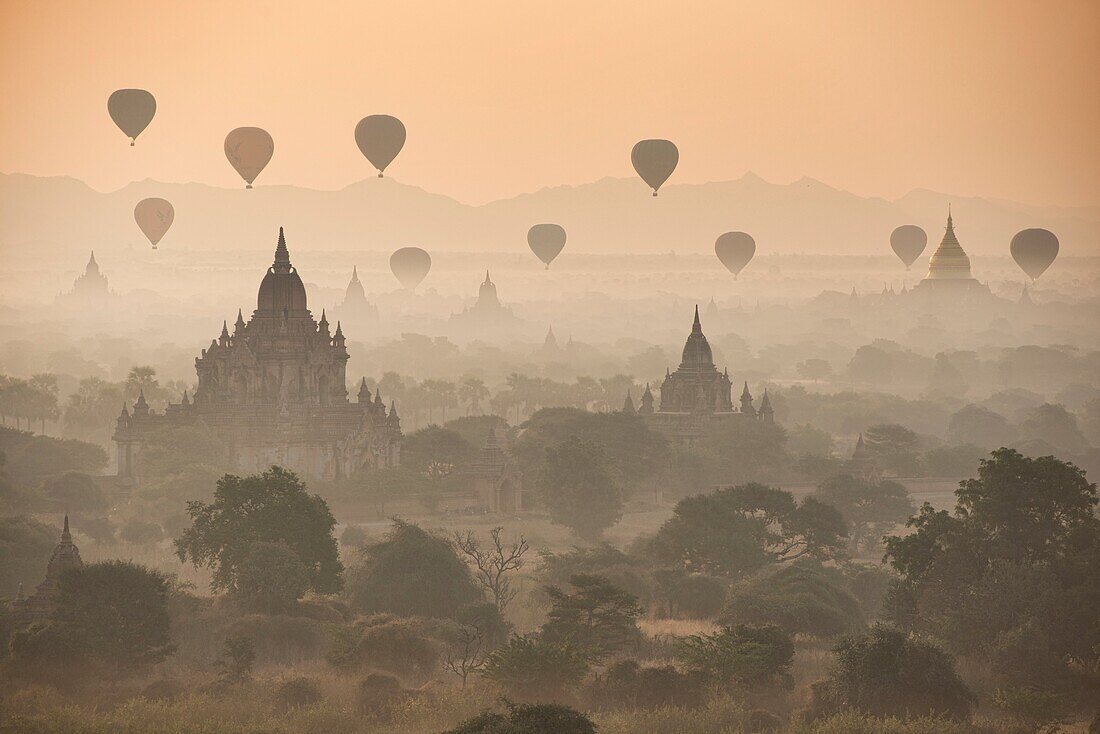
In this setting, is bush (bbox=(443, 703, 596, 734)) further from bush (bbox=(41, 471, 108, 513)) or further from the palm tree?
the palm tree

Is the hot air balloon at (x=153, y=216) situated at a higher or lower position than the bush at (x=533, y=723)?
higher

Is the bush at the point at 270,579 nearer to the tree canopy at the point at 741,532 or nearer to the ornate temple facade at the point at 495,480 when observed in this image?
the tree canopy at the point at 741,532

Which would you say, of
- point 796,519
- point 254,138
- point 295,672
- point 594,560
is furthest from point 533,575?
point 254,138

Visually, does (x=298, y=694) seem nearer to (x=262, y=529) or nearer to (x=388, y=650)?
(x=388, y=650)

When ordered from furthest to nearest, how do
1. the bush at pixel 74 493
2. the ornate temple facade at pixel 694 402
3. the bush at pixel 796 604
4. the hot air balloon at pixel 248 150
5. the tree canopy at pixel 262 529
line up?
the hot air balloon at pixel 248 150
the ornate temple facade at pixel 694 402
the bush at pixel 74 493
the tree canopy at pixel 262 529
the bush at pixel 796 604

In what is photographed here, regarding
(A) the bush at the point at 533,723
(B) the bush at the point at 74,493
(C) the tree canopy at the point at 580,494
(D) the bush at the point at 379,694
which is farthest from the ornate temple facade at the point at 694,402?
(A) the bush at the point at 533,723
